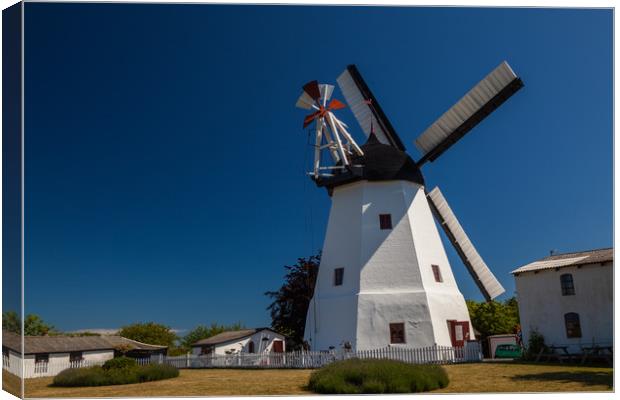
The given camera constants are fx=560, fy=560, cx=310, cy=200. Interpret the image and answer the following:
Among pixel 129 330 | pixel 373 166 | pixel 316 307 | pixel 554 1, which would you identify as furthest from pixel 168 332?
pixel 554 1

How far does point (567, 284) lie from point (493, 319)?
45.2ft

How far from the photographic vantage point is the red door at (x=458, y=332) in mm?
17453

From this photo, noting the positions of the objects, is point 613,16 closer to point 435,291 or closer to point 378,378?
point 378,378

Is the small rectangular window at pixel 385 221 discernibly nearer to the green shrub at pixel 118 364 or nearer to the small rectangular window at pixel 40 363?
the green shrub at pixel 118 364

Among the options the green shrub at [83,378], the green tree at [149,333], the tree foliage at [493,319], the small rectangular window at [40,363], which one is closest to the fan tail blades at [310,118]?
the green shrub at [83,378]

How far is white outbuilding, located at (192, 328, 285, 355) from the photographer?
24.8m

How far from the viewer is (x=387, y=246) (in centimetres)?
1805

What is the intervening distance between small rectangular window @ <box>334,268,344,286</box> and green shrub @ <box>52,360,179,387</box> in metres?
6.45

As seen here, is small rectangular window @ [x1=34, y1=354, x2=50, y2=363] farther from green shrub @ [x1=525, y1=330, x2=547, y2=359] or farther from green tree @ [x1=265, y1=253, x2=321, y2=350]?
green shrub @ [x1=525, y1=330, x2=547, y2=359]

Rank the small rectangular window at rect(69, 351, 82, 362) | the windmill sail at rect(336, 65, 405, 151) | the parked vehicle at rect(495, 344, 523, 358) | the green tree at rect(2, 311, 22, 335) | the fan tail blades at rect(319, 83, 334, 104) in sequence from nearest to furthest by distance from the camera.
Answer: the green tree at rect(2, 311, 22, 335), the fan tail blades at rect(319, 83, 334, 104), the parked vehicle at rect(495, 344, 523, 358), the windmill sail at rect(336, 65, 405, 151), the small rectangular window at rect(69, 351, 82, 362)

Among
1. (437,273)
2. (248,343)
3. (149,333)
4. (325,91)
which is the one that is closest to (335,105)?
(325,91)

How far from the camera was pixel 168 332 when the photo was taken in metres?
39.8

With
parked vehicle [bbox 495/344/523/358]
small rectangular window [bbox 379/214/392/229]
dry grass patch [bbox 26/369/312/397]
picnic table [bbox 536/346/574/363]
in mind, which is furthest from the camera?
parked vehicle [bbox 495/344/523/358]

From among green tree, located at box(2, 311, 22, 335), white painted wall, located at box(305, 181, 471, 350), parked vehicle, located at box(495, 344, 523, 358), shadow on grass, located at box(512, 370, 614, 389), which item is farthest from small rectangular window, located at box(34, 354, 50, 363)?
shadow on grass, located at box(512, 370, 614, 389)
